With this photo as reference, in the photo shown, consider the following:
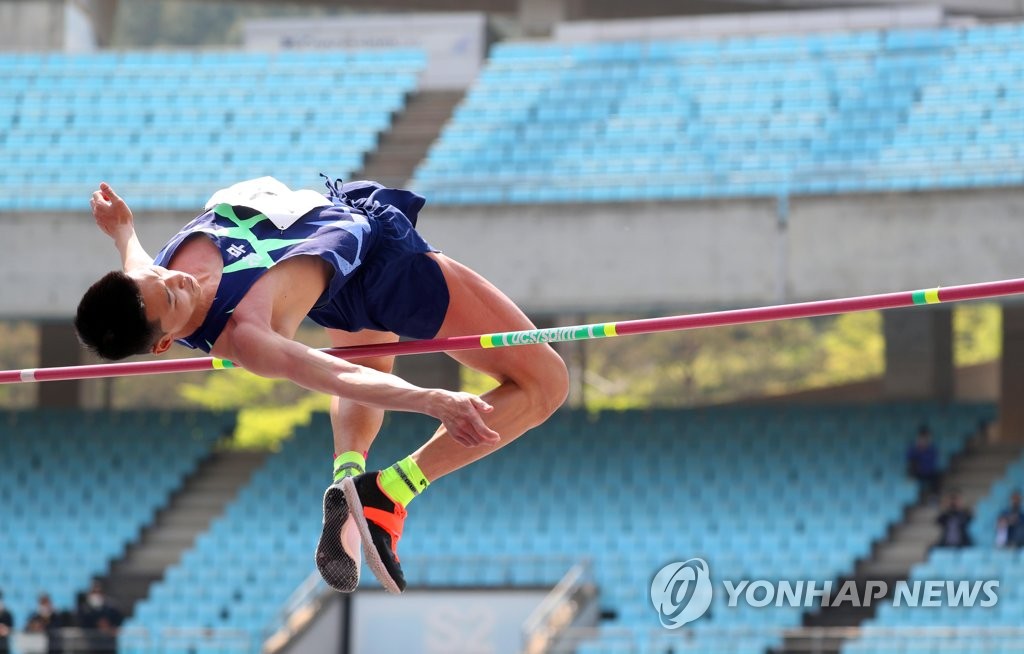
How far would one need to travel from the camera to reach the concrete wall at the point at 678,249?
13.1 metres

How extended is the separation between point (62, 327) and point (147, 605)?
214 inches

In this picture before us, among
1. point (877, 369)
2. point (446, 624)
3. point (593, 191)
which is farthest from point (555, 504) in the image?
point (877, 369)

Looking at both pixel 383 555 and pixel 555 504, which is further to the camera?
pixel 555 504

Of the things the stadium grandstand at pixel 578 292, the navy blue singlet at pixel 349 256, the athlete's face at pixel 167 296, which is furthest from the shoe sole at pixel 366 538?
the stadium grandstand at pixel 578 292

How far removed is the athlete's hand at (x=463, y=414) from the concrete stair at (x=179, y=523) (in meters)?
11.0

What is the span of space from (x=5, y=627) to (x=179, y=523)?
359cm

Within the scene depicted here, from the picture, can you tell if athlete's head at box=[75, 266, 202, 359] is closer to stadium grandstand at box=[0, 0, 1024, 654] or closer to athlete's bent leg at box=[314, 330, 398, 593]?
athlete's bent leg at box=[314, 330, 398, 593]

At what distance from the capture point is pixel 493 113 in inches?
656

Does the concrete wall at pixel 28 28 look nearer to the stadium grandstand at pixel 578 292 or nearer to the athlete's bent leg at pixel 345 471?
the stadium grandstand at pixel 578 292

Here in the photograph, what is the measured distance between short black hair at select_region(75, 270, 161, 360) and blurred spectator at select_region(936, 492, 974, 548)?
397 inches

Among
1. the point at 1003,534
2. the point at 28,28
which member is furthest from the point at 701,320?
the point at 28,28

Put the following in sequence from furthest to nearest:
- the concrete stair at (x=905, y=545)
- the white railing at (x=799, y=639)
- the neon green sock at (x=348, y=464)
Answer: the concrete stair at (x=905, y=545) < the white railing at (x=799, y=639) < the neon green sock at (x=348, y=464)

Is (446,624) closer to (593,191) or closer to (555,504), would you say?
(555,504)

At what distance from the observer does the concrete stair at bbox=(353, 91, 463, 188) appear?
16.5m
